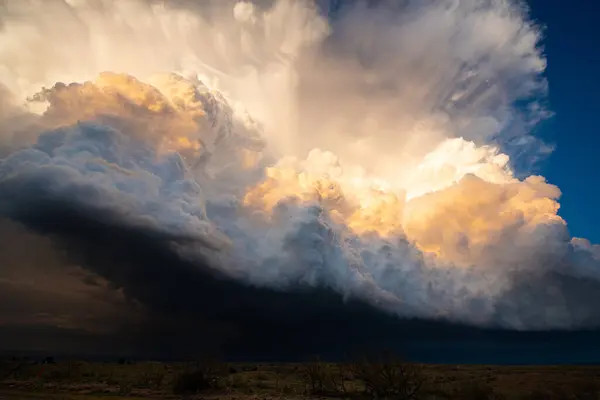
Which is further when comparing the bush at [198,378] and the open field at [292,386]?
the bush at [198,378]

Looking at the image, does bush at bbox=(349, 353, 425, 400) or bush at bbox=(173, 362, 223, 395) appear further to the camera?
bush at bbox=(173, 362, 223, 395)

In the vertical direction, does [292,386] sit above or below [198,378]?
below

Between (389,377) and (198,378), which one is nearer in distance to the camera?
(389,377)

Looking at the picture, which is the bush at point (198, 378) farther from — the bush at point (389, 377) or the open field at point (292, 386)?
the bush at point (389, 377)

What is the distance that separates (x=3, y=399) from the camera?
63344 millimetres

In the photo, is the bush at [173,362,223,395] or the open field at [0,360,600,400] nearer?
the open field at [0,360,600,400]

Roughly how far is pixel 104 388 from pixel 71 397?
53.8 feet

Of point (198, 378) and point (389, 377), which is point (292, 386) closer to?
point (198, 378)

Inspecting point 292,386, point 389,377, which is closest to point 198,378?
point 292,386

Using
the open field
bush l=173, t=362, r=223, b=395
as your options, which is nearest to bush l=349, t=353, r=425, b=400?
the open field

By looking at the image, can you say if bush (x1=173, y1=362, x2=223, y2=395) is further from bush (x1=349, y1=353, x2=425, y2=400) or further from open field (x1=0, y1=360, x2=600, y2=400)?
bush (x1=349, y1=353, x2=425, y2=400)

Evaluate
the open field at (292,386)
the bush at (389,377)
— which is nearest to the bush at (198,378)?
the open field at (292,386)

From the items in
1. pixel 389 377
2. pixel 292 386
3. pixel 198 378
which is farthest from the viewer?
pixel 292 386

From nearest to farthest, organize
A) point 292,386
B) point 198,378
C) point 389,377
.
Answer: point 389,377, point 198,378, point 292,386
